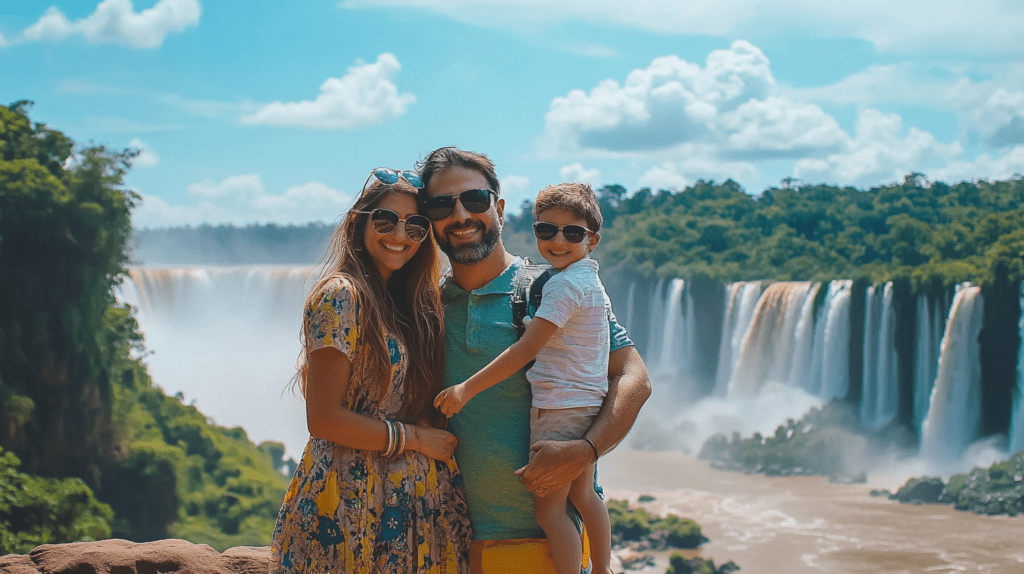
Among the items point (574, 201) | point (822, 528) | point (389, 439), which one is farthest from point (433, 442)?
point (822, 528)

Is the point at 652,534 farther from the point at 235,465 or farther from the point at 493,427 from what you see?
the point at 493,427

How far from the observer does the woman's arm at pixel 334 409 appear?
7.80ft

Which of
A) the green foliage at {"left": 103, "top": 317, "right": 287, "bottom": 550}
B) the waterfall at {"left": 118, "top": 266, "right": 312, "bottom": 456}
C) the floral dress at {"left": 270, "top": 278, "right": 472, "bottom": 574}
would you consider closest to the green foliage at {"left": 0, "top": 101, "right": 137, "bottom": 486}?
the green foliage at {"left": 103, "top": 317, "right": 287, "bottom": 550}

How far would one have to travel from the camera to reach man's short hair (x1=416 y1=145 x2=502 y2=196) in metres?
2.69

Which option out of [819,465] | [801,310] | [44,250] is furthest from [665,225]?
[44,250]

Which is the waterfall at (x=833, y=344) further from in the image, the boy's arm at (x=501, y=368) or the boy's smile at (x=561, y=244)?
the boy's arm at (x=501, y=368)

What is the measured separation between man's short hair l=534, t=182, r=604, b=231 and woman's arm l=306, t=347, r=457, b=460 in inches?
28.2

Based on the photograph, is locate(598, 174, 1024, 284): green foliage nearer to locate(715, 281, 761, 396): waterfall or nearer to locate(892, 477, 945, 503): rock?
locate(715, 281, 761, 396): waterfall

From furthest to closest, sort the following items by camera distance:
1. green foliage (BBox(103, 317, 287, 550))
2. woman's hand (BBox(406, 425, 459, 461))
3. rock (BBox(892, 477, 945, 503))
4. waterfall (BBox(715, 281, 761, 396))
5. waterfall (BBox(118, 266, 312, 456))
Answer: waterfall (BBox(118, 266, 312, 456)) < waterfall (BBox(715, 281, 761, 396)) < green foliage (BBox(103, 317, 287, 550)) < rock (BBox(892, 477, 945, 503)) < woman's hand (BBox(406, 425, 459, 461))

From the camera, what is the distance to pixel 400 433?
245 cm

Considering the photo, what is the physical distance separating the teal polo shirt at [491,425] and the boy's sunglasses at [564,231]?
7.6 inches

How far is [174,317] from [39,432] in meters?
14.9

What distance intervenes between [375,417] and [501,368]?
14.4 inches

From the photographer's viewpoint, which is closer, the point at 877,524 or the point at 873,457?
the point at 877,524
